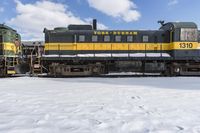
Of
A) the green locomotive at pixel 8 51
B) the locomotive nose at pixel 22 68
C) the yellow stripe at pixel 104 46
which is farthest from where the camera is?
the yellow stripe at pixel 104 46

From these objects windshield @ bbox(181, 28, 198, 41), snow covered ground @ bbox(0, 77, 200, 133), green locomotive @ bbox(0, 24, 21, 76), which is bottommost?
snow covered ground @ bbox(0, 77, 200, 133)

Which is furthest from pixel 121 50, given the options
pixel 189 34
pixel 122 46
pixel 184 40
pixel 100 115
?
pixel 100 115

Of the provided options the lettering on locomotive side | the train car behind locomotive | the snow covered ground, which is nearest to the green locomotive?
the train car behind locomotive

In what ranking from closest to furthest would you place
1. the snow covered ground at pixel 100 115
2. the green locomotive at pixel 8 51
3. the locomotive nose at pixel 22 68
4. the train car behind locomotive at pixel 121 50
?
1. the snow covered ground at pixel 100 115
2. the green locomotive at pixel 8 51
3. the locomotive nose at pixel 22 68
4. the train car behind locomotive at pixel 121 50

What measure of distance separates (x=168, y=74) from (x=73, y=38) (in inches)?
264

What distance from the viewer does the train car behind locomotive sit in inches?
721

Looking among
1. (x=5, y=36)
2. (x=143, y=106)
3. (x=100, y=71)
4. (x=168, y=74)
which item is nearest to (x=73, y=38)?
(x=100, y=71)

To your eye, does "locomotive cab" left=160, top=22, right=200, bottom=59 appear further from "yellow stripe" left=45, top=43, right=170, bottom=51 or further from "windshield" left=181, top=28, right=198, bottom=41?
"yellow stripe" left=45, top=43, right=170, bottom=51

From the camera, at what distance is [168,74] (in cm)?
1875

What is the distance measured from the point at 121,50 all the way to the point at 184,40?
414cm

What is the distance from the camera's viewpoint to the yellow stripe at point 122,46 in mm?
18469

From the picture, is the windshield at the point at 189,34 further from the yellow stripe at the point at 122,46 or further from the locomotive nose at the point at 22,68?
the locomotive nose at the point at 22,68

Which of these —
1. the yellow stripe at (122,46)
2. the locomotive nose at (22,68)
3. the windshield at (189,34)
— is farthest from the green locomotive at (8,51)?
the windshield at (189,34)

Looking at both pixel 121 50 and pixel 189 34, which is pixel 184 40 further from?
pixel 121 50
